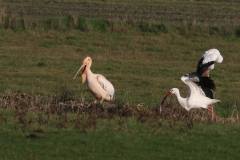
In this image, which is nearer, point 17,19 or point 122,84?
point 122,84

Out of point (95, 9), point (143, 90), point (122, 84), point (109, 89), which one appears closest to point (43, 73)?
point (122, 84)

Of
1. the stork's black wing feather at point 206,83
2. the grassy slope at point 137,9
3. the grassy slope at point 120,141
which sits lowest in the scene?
the grassy slope at point 120,141

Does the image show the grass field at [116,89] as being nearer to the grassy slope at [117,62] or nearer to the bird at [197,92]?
the grassy slope at [117,62]

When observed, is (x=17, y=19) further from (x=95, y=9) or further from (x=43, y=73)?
(x=95, y=9)

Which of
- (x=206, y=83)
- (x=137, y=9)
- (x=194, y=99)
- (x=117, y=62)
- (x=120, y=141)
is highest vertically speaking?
(x=137, y=9)

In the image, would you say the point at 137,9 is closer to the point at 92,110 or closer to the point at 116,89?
the point at 116,89

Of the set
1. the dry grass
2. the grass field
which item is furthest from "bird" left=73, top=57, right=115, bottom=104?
the dry grass

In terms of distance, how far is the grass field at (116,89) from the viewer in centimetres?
616

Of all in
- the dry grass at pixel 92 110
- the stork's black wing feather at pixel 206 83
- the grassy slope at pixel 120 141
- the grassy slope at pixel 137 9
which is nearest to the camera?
the grassy slope at pixel 120 141

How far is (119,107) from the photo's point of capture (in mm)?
8438

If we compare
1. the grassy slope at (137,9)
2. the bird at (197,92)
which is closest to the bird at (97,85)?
the bird at (197,92)

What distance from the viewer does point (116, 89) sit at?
452 inches

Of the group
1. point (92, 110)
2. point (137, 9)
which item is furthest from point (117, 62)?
point (137, 9)

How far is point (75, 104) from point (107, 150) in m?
2.73
